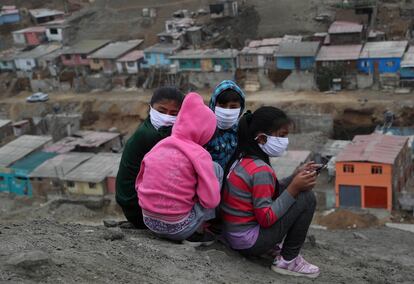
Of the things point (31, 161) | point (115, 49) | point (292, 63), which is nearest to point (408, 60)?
point (292, 63)

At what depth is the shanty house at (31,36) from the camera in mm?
46438

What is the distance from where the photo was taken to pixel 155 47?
127 ft

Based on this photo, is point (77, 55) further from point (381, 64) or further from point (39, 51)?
point (381, 64)

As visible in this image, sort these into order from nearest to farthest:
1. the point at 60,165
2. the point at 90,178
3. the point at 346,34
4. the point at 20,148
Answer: the point at 90,178
the point at 60,165
the point at 20,148
the point at 346,34

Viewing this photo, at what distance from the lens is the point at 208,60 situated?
35844 millimetres

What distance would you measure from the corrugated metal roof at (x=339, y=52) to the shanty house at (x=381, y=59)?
1.45ft

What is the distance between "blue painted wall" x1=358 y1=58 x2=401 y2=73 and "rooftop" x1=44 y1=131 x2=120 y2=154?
1438 centimetres

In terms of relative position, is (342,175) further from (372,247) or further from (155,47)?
(155,47)

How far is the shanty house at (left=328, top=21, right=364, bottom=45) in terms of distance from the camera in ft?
112

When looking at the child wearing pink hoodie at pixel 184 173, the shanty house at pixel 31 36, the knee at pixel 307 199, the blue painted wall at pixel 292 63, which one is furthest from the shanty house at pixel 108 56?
the knee at pixel 307 199

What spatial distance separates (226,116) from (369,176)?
16.3 metres

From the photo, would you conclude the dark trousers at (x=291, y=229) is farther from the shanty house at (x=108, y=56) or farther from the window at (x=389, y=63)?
the shanty house at (x=108, y=56)

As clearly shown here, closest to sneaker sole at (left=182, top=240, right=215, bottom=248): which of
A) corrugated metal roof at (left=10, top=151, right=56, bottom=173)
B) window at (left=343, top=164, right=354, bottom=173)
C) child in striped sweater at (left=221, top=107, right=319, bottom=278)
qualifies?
child in striped sweater at (left=221, top=107, right=319, bottom=278)

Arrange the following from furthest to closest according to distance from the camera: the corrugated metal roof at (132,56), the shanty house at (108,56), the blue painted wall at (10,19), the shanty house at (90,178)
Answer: the blue painted wall at (10,19), the shanty house at (108,56), the corrugated metal roof at (132,56), the shanty house at (90,178)
